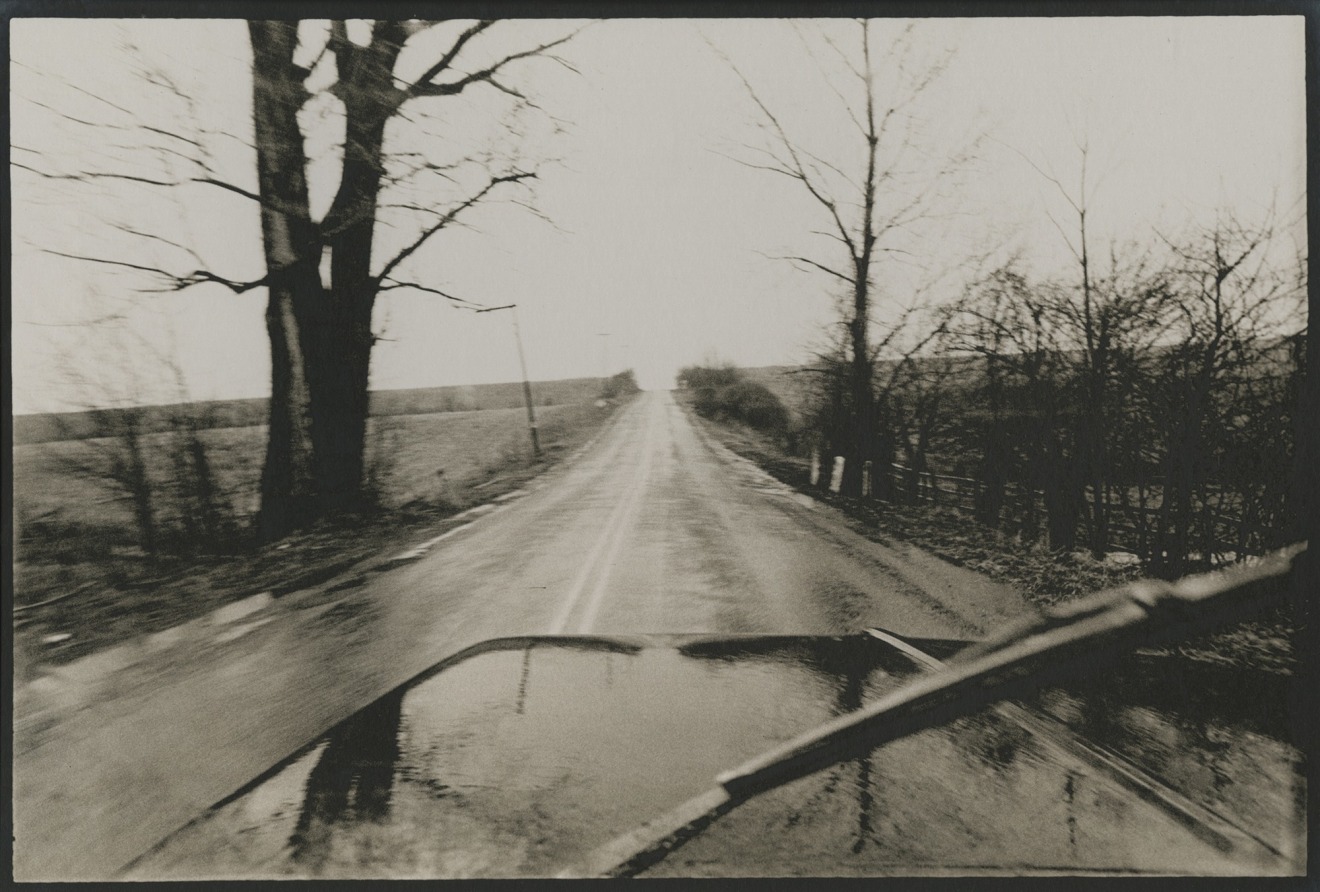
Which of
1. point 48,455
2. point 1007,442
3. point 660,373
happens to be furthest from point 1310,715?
point 48,455

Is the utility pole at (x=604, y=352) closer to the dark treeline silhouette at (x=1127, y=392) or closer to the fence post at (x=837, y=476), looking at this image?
the dark treeline silhouette at (x=1127, y=392)

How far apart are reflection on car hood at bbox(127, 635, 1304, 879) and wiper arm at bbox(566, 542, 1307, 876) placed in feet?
0.18

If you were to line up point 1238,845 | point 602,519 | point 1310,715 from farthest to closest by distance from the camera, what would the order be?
point 602,519, point 1310,715, point 1238,845

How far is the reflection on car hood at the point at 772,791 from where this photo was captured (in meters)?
1.98

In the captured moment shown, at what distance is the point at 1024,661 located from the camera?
150 cm

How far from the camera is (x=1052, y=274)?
2.85m

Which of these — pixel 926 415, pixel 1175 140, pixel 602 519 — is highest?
pixel 1175 140

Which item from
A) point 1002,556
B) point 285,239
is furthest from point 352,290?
point 1002,556

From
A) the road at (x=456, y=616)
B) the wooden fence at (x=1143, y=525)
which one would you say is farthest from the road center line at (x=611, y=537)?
the wooden fence at (x=1143, y=525)

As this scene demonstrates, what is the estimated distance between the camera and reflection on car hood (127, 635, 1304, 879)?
198 cm

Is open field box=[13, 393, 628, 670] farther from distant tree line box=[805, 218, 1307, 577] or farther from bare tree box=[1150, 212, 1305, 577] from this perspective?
bare tree box=[1150, 212, 1305, 577]

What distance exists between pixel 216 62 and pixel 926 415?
366cm

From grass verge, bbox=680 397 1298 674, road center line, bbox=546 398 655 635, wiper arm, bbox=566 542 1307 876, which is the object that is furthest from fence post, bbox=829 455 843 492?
wiper arm, bbox=566 542 1307 876

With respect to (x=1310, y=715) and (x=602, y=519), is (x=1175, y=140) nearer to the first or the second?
(x=1310, y=715)
